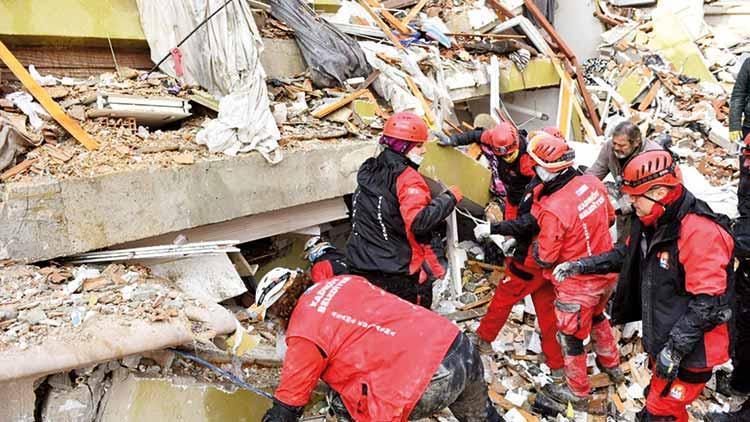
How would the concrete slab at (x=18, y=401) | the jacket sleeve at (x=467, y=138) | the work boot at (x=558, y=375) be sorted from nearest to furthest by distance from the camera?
1. the concrete slab at (x=18, y=401)
2. the work boot at (x=558, y=375)
3. the jacket sleeve at (x=467, y=138)

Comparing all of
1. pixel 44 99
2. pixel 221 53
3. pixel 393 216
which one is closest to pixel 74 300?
pixel 44 99

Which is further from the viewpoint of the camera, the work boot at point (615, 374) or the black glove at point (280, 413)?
the work boot at point (615, 374)

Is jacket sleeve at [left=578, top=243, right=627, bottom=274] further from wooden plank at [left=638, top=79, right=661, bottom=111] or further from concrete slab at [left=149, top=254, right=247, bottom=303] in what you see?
wooden plank at [left=638, top=79, right=661, bottom=111]

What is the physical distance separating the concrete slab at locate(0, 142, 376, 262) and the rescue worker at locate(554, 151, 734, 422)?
255cm

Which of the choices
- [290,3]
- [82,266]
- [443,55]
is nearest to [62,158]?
[82,266]

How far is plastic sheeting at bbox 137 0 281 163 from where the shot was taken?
4457 millimetres

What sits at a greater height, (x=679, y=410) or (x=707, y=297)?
(x=707, y=297)

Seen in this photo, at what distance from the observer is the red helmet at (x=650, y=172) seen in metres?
2.82

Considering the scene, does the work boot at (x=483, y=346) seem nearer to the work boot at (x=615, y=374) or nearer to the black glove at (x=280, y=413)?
the work boot at (x=615, y=374)

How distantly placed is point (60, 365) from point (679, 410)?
10.8 feet

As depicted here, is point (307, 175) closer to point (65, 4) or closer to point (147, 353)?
point (147, 353)

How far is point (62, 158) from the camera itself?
3.69 m

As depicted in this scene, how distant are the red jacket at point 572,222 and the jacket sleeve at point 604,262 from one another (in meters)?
0.12

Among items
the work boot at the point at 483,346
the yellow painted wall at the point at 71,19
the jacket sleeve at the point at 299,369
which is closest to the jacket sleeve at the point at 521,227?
the work boot at the point at 483,346
